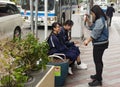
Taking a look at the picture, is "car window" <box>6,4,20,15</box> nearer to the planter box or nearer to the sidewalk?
the sidewalk

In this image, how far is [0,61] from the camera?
10.0 feet

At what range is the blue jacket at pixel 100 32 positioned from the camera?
15.9 feet

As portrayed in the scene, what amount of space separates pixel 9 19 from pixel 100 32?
538 centimetres

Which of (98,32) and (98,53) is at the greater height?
(98,32)

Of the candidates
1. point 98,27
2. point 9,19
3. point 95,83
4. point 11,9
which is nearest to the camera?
point 98,27

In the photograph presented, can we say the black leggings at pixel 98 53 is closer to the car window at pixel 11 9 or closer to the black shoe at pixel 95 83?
the black shoe at pixel 95 83

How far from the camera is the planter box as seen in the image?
3.50m

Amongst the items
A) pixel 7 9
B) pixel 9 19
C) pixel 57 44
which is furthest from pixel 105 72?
pixel 7 9

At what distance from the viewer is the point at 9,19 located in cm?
959

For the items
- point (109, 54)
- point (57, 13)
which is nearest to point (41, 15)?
point (57, 13)

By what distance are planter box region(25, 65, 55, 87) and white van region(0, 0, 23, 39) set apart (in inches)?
201

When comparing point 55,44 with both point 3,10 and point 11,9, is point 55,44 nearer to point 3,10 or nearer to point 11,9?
point 3,10

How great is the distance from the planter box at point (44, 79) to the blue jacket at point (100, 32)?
3.79ft

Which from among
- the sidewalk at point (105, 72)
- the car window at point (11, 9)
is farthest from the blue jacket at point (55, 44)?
the car window at point (11, 9)
